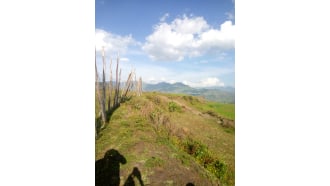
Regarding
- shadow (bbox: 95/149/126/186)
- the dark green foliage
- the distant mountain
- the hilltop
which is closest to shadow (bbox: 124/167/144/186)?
the hilltop

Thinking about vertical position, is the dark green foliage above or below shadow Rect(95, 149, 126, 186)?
above

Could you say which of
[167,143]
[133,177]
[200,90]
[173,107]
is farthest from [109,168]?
[200,90]

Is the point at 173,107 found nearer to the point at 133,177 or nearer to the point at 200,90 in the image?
the point at 200,90

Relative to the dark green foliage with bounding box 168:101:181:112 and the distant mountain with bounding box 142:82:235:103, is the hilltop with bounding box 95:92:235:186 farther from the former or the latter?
the distant mountain with bounding box 142:82:235:103

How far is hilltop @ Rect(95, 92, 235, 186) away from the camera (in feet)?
9.73

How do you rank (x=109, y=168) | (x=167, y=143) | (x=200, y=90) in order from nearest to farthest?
(x=109, y=168) < (x=167, y=143) < (x=200, y=90)

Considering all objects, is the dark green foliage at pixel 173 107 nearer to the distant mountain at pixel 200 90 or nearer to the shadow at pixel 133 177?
the distant mountain at pixel 200 90

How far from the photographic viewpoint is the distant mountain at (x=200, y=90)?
141 inches

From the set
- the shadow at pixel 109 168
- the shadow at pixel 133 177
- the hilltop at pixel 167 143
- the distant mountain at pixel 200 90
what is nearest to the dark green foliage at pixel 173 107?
the hilltop at pixel 167 143

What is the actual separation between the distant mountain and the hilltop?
14cm

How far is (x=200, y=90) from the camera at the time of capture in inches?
159

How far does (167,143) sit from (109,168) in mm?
857
